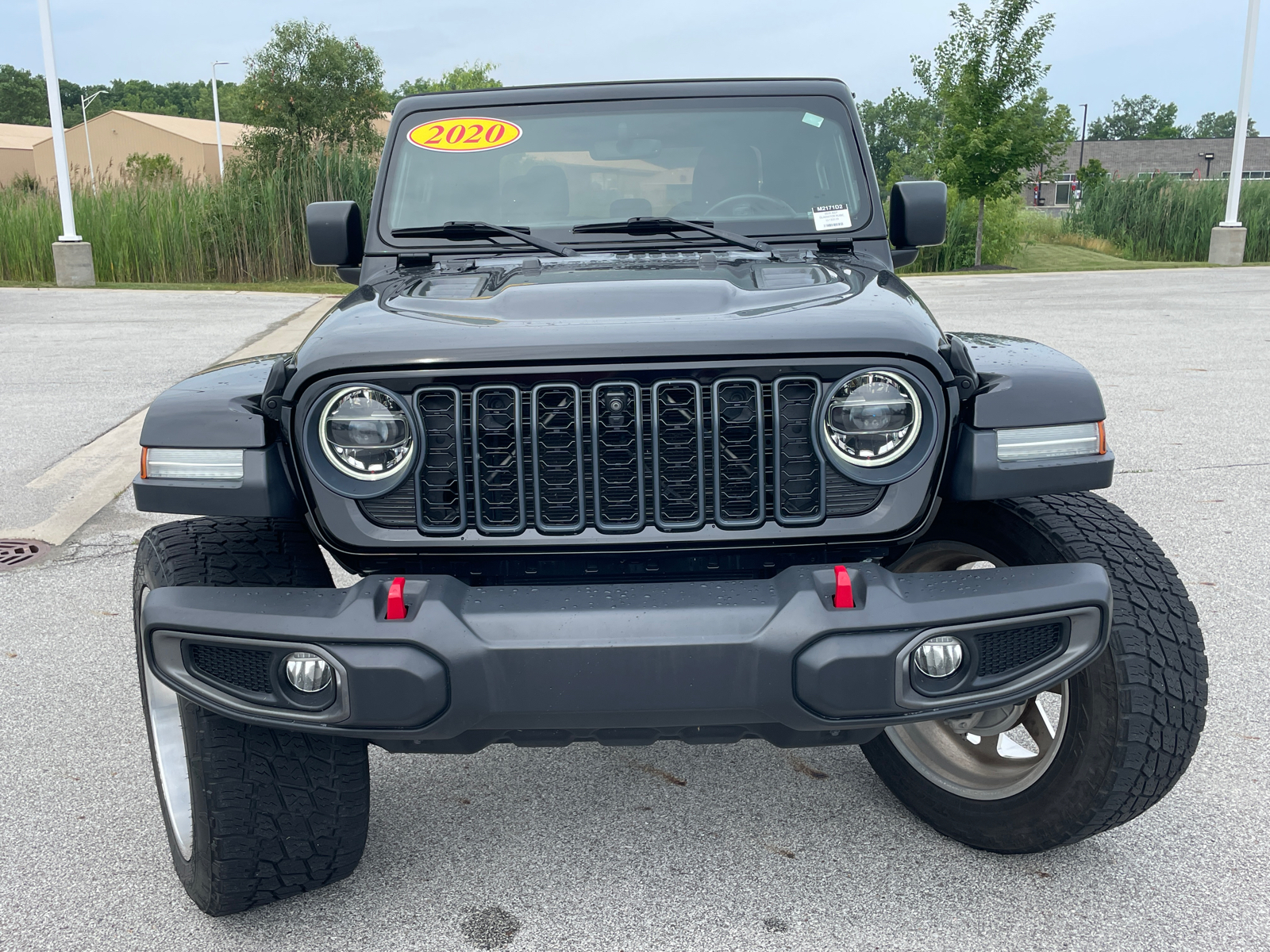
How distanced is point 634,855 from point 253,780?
2.94 ft

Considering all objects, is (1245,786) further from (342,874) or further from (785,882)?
(342,874)

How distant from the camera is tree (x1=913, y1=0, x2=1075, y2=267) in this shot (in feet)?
72.5

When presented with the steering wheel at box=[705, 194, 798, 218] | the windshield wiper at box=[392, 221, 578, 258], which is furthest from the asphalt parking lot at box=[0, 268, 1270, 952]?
the steering wheel at box=[705, 194, 798, 218]

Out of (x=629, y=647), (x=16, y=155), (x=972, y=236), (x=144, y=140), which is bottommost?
(x=972, y=236)

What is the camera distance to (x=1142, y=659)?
7.25 feet

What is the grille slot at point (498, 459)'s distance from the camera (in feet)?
6.68

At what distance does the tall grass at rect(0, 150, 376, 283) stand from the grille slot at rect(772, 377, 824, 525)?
18166mm

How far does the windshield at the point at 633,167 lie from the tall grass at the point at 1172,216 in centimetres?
2502

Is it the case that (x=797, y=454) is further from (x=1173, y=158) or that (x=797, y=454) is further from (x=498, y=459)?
(x=1173, y=158)

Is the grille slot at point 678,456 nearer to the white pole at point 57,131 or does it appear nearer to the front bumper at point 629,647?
the front bumper at point 629,647

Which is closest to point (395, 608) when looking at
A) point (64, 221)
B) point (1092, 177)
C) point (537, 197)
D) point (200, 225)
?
point (537, 197)

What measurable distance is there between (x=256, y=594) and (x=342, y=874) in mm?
768

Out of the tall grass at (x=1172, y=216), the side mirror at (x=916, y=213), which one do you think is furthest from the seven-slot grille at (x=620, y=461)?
the tall grass at (x=1172, y=216)

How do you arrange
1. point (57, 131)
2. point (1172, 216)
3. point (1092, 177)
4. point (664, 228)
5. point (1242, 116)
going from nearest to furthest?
point (664, 228)
point (57, 131)
point (1242, 116)
point (1172, 216)
point (1092, 177)
